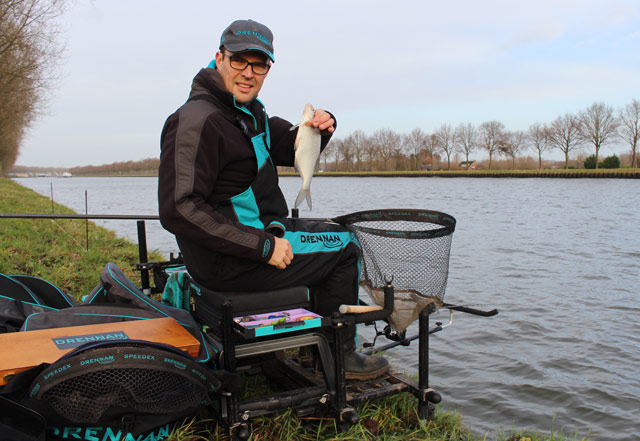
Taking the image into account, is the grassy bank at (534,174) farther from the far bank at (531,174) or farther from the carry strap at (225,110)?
the carry strap at (225,110)

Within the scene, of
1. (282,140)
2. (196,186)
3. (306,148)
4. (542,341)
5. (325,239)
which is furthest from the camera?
(542,341)

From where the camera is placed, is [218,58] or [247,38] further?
[218,58]

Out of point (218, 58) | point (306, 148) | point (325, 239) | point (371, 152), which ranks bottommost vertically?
point (325, 239)

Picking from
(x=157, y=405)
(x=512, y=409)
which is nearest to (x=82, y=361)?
(x=157, y=405)

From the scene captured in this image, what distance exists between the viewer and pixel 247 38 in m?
2.95

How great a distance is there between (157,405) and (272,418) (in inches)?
30.5

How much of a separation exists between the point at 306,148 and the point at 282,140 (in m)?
0.41

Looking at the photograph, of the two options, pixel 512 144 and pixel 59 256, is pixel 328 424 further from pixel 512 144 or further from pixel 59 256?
pixel 512 144

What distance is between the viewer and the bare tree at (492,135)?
99.1 meters

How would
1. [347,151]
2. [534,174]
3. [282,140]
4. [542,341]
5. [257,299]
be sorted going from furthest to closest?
[347,151]
[534,174]
[542,341]
[282,140]
[257,299]

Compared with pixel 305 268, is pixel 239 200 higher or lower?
higher

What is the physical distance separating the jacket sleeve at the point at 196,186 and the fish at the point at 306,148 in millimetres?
538

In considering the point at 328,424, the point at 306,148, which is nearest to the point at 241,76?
the point at 306,148

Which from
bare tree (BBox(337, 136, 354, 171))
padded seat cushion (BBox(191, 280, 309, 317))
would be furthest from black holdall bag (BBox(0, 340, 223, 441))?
bare tree (BBox(337, 136, 354, 171))
